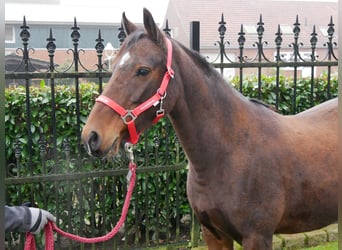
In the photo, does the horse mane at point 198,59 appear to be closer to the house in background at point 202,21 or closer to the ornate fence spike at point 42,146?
the ornate fence spike at point 42,146

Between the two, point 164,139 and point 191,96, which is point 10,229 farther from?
point 164,139

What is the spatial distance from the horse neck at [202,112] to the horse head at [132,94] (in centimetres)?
16

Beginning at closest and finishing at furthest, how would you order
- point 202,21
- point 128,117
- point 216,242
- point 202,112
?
point 128,117 < point 202,112 < point 216,242 < point 202,21

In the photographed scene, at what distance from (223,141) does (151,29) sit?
81 centimetres

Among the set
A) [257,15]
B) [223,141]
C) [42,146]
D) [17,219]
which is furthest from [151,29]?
[257,15]

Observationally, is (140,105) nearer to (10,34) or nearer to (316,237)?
(316,237)

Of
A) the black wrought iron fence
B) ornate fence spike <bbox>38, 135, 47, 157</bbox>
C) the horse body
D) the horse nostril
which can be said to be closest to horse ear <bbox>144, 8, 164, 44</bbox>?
the horse body

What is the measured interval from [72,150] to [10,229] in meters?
1.93

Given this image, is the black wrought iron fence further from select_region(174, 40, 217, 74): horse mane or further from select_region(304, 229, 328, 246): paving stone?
select_region(174, 40, 217, 74): horse mane

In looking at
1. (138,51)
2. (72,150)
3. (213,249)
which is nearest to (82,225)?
(72,150)

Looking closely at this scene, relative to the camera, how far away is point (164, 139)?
444cm

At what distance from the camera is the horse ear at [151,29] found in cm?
221

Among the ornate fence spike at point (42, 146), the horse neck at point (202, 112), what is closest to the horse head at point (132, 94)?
the horse neck at point (202, 112)

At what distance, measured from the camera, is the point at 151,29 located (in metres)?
2.26
